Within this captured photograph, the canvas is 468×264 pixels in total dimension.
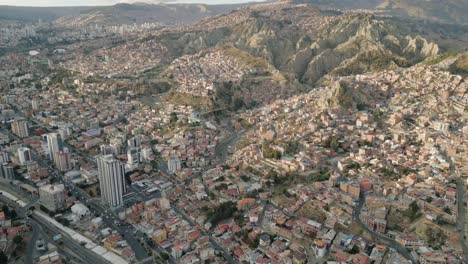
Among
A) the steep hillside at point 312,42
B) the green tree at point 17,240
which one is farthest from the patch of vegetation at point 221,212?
the steep hillside at point 312,42

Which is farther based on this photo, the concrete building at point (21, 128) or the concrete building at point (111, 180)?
the concrete building at point (21, 128)

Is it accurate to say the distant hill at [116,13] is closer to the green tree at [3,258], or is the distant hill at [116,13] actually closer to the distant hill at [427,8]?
the distant hill at [427,8]

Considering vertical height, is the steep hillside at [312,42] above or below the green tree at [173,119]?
above

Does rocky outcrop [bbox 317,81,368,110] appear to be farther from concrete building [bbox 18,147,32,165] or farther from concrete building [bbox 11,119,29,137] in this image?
concrete building [bbox 11,119,29,137]

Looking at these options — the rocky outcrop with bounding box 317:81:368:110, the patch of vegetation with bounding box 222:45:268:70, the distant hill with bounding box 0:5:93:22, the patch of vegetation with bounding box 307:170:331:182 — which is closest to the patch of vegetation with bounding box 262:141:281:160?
the patch of vegetation with bounding box 307:170:331:182

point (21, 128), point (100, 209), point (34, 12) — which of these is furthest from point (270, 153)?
point (34, 12)

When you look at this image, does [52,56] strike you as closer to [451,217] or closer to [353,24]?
[353,24]
